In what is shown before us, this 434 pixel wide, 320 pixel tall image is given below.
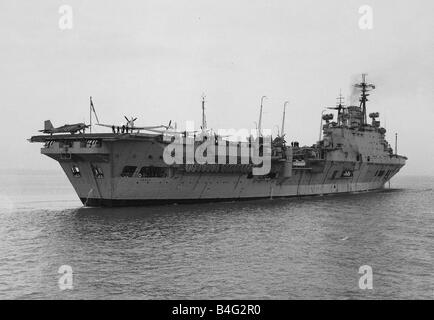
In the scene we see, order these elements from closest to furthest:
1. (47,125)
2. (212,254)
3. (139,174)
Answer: (212,254) < (139,174) < (47,125)

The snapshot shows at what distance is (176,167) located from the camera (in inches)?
1224

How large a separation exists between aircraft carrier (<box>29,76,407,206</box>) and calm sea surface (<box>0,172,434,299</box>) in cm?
196

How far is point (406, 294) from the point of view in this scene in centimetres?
1333

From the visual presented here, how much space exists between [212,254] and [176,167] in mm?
13919

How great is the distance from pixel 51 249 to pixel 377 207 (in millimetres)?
26331

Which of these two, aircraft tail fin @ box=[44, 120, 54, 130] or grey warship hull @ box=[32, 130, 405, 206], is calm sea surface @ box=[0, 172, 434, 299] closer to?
grey warship hull @ box=[32, 130, 405, 206]

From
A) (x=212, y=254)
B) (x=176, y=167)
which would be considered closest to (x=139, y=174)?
(x=176, y=167)

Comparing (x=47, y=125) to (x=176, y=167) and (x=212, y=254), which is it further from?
(x=212, y=254)

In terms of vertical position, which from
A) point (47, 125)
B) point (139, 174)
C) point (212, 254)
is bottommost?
point (212, 254)

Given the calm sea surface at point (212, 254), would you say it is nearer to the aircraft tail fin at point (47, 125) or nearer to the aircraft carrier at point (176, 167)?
the aircraft carrier at point (176, 167)

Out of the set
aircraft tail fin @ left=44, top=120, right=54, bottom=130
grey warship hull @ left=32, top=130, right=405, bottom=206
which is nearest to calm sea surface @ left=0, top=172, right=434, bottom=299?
grey warship hull @ left=32, top=130, right=405, bottom=206
